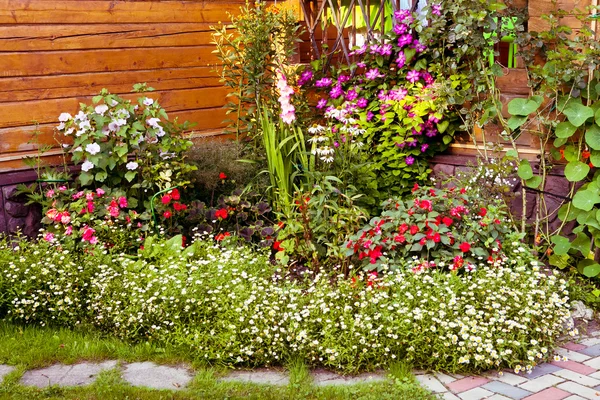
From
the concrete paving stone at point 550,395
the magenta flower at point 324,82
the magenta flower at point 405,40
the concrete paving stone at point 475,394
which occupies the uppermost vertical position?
the magenta flower at point 405,40

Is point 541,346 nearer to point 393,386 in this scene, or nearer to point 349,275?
point 393,386

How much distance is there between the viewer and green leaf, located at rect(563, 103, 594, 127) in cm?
390

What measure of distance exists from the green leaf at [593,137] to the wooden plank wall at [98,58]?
10.0 ft

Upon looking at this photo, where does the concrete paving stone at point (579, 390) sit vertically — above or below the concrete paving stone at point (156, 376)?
below

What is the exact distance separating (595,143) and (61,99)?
3.79 m

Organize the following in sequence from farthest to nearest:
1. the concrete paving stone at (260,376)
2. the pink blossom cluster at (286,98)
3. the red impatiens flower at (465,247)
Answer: the pink blossom cluster at (286,98) < the red impatiens flower at (465,247) < the concrete paving stone at (260,376)

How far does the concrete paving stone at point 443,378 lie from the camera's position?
3033 mm

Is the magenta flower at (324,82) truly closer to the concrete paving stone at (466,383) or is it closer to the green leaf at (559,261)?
the green leaf at (559,261)

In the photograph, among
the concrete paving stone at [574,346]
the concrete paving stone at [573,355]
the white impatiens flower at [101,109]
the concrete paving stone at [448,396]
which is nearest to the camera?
the concrete paving stone at [448,396]

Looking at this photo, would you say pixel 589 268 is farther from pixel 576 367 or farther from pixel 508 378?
pixel 508 378

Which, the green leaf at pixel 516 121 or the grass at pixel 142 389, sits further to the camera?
the green leaf at pixel 516 121

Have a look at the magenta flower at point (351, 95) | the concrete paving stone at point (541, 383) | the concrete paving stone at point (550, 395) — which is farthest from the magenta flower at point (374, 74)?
the concrete paving stone at point (550, 395)

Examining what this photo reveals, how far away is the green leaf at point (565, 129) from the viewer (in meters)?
3.98

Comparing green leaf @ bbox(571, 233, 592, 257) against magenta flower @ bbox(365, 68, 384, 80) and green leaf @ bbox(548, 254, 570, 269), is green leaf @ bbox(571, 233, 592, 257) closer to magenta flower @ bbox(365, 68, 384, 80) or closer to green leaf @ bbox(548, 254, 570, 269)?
green leaf @ bbox(548, 254, 570, 269)
